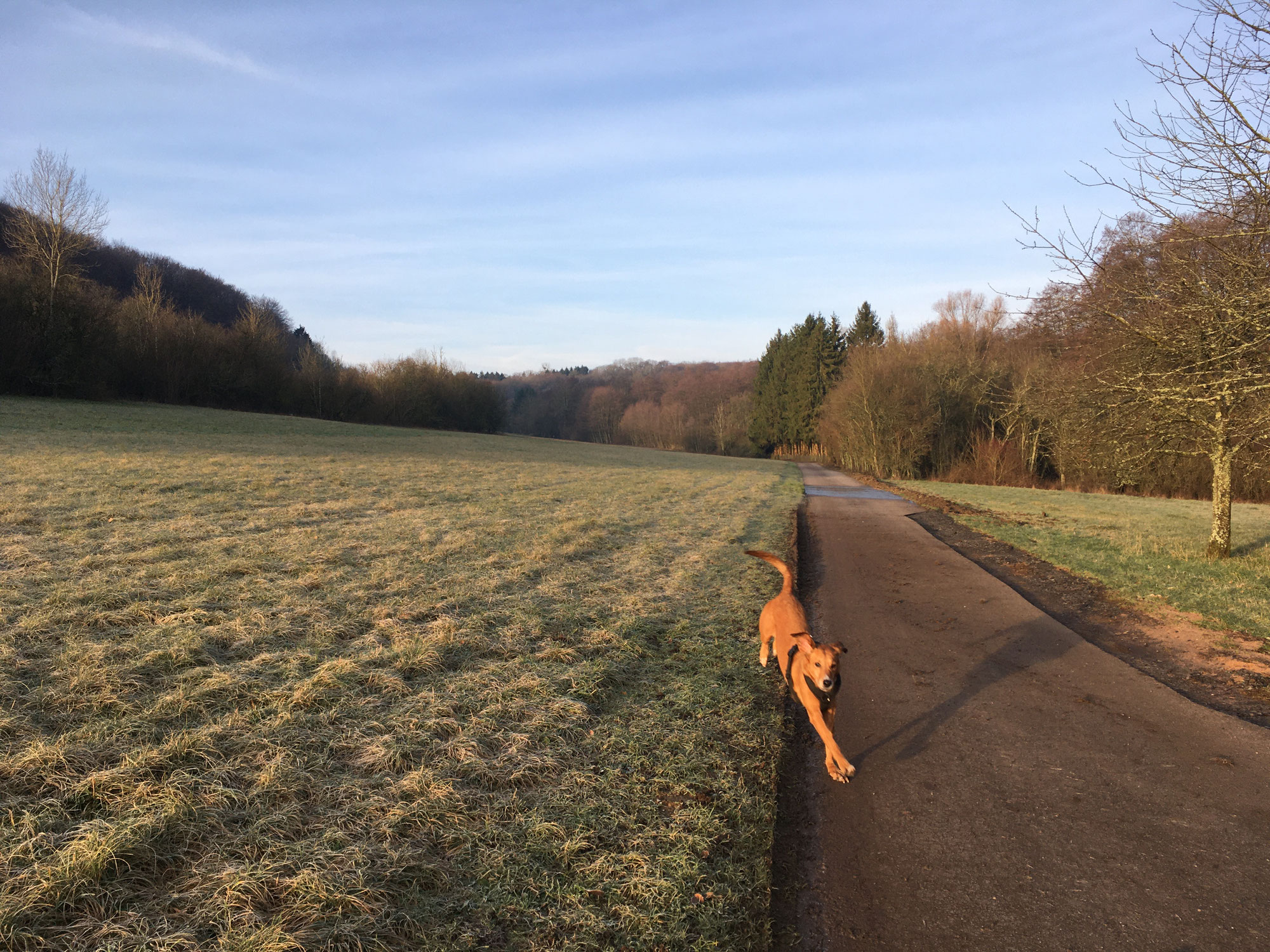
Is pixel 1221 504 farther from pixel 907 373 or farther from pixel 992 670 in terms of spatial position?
pixel 907 373

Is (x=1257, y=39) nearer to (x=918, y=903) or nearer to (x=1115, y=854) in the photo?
(x=1115, y=854)

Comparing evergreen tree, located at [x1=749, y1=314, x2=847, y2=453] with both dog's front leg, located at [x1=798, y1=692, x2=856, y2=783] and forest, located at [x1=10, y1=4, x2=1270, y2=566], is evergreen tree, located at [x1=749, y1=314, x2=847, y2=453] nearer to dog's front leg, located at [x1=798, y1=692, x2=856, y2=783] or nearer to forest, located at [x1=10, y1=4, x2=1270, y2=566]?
forest, located at [x1=10, y1=4, x2=1270, y2=566]

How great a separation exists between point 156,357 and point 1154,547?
4970cm

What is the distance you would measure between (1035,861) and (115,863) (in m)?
4.38

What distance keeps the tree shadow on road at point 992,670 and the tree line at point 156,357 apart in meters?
42.5

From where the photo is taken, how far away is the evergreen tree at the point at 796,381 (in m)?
72.3

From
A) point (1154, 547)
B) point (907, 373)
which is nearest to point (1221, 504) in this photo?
point (1154, 547)

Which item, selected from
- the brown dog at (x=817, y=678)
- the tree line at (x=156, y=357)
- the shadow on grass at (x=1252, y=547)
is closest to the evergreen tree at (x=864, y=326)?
the tree line at (x=156, y=357)

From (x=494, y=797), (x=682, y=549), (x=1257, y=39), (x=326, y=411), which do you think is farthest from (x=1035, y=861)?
(x=326, y=411)

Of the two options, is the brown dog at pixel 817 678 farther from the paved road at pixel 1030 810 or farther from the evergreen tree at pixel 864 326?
the evergreen tree at pixel 864 326

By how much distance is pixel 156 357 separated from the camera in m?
40.8

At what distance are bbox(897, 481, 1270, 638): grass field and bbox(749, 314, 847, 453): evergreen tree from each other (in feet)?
146

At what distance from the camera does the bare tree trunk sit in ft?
36.8

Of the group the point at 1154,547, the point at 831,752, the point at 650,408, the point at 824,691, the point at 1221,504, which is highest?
the point at 650,408
